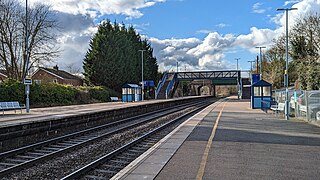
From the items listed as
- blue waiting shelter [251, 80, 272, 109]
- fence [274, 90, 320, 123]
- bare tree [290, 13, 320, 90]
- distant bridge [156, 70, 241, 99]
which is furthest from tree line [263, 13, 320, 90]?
distant bridge [156, 70, 241, 99]

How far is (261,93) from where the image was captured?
30.2 meters

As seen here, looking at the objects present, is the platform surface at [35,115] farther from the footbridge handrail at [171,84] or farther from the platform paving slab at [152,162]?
the footbridge handrail at [171,84]

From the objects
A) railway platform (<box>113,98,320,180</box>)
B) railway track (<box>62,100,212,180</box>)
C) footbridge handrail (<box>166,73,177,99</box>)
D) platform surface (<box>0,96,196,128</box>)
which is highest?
footbridge handrail (<box>166,73,177,99</box>)

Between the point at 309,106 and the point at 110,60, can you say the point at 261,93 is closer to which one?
the point at 309,106

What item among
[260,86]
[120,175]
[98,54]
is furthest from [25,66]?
[120,175]

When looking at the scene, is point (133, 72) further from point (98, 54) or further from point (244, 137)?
point (244, 137)

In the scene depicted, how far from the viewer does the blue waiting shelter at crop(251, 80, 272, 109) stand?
29.8 m

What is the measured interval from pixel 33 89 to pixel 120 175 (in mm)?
31260

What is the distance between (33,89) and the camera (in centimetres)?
3572

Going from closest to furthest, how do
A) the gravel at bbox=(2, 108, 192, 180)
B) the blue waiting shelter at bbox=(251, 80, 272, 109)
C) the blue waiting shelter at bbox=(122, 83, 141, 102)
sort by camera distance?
the gravel at bbox=(2, 108, 192, 180)
the blue waiting shelter at bbox=(251, 80, 272, 109)
the blue waiting shelter at bbox=(122, 83, 141, 102)

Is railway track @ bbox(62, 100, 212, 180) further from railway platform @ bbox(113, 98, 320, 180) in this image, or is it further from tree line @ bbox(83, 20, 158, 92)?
tree line @ bbox(83, 20, 158, 92)

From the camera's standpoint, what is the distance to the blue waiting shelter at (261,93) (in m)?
29.8

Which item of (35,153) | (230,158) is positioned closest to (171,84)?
(35,153)

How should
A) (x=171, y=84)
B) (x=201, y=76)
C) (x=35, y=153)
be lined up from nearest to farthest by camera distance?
1. (x=35, y=153)
2. (x=171, y=84)
3. (x=201, y=76)
